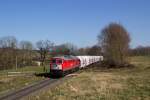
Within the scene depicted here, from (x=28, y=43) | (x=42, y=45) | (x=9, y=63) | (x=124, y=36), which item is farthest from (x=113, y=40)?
(x=28, y=43)

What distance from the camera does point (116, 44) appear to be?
232 ft

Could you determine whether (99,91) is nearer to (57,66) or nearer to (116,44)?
(57,66)

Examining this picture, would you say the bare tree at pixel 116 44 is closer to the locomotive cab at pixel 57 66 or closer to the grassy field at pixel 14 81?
the locomotive cab at pixel 57 66

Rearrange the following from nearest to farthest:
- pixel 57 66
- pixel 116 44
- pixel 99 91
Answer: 1. pixel 99 91
2. pixel 57 66
3. pixel 116 44

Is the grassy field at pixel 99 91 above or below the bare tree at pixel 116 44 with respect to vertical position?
below

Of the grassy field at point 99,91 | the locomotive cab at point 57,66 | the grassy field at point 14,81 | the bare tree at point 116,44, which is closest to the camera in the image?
the grassy field at point 99,91

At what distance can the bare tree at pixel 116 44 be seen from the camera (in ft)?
232

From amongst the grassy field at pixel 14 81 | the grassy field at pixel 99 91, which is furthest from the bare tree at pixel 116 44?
the grassy field at pixel 99 91

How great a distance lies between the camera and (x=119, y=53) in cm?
7075

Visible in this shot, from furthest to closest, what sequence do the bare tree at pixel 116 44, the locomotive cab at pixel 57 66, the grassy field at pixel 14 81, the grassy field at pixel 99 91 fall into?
the bare tree at pixel 116 44 → the locomotive cab at pixel 57 66 → the grassy field at pixel 14 81 → the grassy field at pixel 99 91

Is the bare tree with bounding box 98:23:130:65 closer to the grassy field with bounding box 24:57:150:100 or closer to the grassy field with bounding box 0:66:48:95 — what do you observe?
the grassy field with bounding box 0:66:48:95

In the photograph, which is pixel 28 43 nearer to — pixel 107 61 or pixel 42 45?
pixel 42 45

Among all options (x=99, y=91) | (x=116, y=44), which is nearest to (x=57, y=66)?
(x=99, y=91)

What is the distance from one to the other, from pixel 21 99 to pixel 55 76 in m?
22.9
